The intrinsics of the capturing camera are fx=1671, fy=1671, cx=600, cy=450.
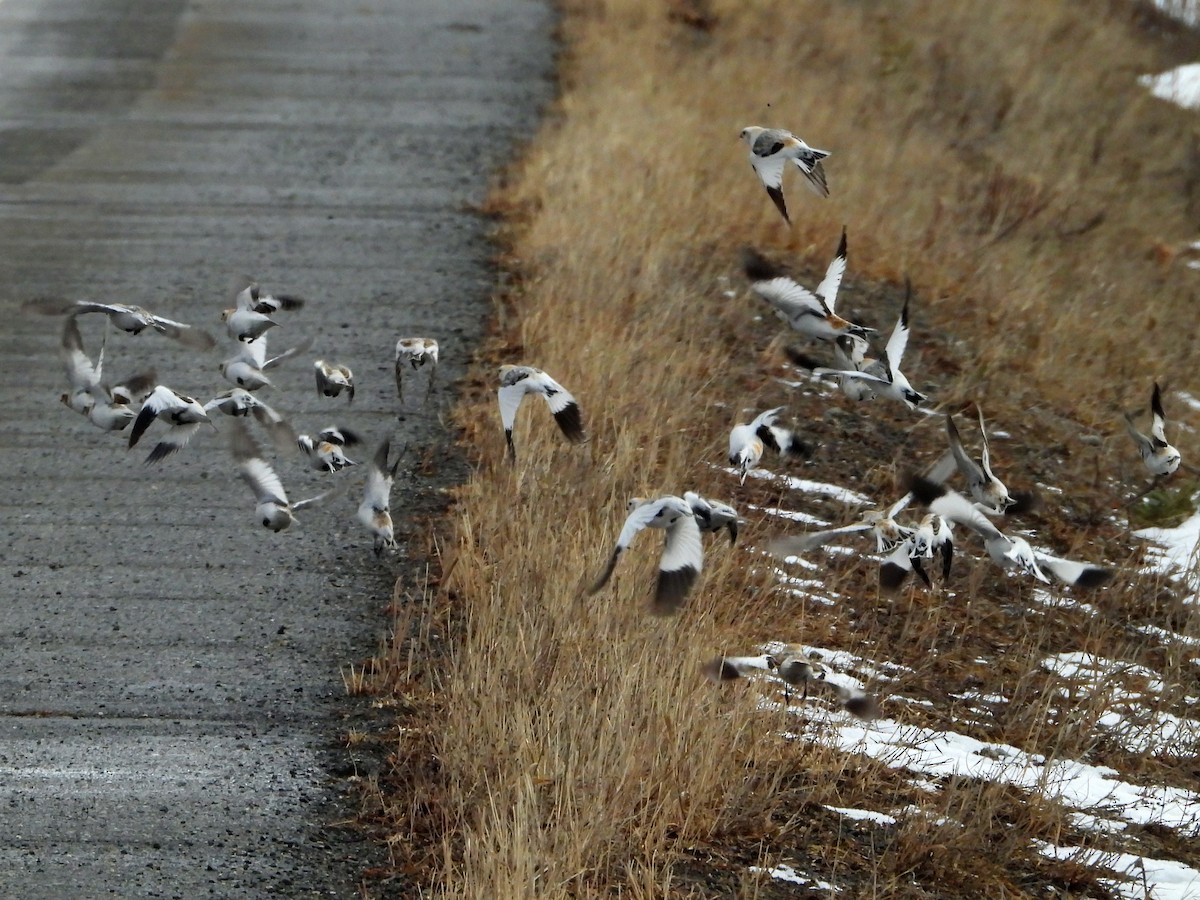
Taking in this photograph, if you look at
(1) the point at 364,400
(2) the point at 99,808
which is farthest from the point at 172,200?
(2) the point at 99,808

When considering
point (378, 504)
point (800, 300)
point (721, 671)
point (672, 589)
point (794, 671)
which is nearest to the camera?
point (672, 589)

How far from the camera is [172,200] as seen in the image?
37.9 feet

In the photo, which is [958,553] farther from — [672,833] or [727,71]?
[727,71]

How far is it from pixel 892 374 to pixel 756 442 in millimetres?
575

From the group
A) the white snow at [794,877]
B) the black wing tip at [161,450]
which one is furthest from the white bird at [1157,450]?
the black wing tip at [161,450]

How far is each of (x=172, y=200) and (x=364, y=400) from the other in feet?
12.5

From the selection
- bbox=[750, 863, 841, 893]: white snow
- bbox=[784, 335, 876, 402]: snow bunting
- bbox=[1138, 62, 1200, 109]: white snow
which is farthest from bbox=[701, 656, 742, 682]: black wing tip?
bbox=[1138, 62, 1200, 109]: white snow

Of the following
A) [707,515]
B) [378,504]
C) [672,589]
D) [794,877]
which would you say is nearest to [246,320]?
[378,504]

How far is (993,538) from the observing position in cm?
647

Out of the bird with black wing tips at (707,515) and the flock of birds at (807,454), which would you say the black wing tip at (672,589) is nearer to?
the flock of birds at (807,454)

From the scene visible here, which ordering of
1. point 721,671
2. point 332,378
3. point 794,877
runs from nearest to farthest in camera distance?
point 794,877
point 721,671
point 332,378

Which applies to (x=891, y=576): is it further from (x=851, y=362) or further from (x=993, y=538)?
(x=851, y=362)

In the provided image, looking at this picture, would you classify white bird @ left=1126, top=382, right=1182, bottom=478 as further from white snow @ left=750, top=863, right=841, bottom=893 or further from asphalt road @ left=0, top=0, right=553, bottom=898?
asphalt road @ left=0, top=0, right=553, bottom=898

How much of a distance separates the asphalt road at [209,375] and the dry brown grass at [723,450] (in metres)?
0.41
